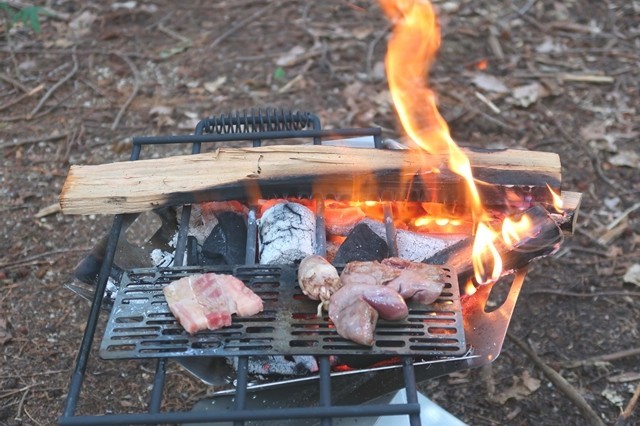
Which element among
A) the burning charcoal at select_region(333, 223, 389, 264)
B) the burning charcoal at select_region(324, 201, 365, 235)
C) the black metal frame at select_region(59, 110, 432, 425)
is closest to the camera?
the black metal frame at select_region(59, 110, 432, 425)

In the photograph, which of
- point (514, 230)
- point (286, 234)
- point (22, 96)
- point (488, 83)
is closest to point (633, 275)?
point (514, 230)

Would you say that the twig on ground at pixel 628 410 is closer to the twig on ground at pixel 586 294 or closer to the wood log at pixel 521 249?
the twig on ground at pixel 586 294

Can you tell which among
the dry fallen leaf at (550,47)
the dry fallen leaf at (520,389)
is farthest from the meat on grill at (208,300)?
the dry fallen leaf at (550,47)

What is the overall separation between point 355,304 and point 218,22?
15.0 ft

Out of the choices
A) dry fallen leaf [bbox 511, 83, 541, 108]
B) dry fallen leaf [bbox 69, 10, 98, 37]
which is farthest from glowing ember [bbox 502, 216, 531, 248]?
dry fallen leaf [bbox 69, 10, 98, 37]

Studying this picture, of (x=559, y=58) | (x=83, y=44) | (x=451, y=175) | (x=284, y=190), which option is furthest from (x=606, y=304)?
(x=83, y=44)

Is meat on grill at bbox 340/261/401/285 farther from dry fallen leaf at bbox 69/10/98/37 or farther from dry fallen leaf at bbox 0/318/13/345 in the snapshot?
dry fallen leaf at bbox 69/10/98/37

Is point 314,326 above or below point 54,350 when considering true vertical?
above

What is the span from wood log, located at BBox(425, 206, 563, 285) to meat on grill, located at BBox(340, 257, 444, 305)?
14 cm

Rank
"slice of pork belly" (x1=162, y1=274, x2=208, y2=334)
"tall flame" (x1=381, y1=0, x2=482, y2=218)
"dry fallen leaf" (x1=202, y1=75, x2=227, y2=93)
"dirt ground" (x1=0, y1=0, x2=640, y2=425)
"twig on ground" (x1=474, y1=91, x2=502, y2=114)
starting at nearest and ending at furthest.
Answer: "slice of pork belly" (x1=162, y1=274, x2=208, y2=334) < "tall flame" (x1=381, y1=0, x2=482, y2=218) < "dirt ground" (x1=0, y1=0, x2=640, y2=425) < "twig on ground" (x1=474, y1=91, x2=502, y2=114) < "dry fallen leaf" (x1=202, y1=75, x2=227, y2=93)

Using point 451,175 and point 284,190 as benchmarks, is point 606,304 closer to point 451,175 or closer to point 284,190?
point 451,175

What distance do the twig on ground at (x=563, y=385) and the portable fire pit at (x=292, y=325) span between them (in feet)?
3.76

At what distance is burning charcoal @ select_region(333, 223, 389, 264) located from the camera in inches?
104

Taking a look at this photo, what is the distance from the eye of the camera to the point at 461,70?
A: 5770mm
